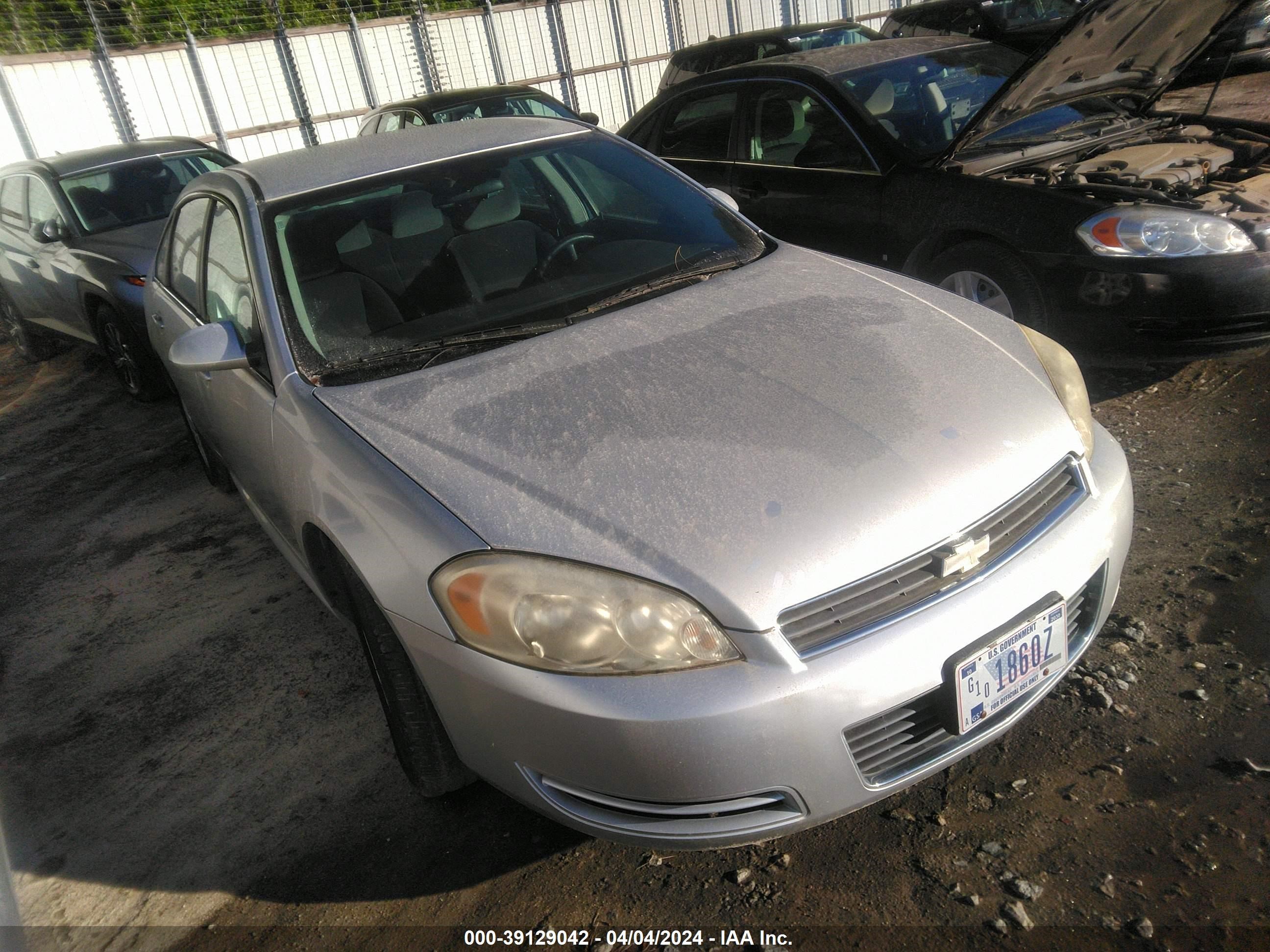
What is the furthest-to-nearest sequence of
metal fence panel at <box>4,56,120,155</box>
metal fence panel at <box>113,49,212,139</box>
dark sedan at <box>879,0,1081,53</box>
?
metal fence panel at <box>113,49,212,139</box> → metal fence panel at <box>4,56,120,155</box> → dark sedan at <box>879,0,1081,53</box>

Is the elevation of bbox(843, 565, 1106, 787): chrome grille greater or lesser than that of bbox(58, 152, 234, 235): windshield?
lesser

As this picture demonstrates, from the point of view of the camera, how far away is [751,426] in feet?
6.82

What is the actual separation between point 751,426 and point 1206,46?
11.4ft

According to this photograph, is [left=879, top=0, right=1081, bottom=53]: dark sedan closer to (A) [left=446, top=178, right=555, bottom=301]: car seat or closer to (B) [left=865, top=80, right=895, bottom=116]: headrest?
(B) [left=865, top=80, right=895, bottom=116]: headrest

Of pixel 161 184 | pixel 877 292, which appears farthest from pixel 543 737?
pixel 161 184

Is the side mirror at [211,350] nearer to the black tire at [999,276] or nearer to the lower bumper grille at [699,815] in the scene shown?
the lower bumper grille at [699,815]

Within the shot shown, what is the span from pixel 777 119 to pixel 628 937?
4117 mm

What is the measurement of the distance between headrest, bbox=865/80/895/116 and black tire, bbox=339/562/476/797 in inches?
137

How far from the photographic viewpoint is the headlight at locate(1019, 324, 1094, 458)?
7.32 ft

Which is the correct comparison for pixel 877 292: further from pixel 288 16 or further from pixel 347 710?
pixel 288 16

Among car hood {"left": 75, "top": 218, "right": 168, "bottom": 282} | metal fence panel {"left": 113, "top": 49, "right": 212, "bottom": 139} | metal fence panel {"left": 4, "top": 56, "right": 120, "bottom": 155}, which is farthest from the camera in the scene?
metal fence panel {"left": 113, "top": 49, "right": 212, "bottom": 139}

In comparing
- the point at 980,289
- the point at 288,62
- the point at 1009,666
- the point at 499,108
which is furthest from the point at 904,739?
the point at 288,62

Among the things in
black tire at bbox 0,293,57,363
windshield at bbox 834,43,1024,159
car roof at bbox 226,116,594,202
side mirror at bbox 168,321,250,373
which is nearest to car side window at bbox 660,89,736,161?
windshield at bbox 834,43,1024,159

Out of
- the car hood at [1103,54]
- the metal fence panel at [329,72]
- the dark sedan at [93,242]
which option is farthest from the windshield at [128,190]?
the metal fence panel at [329,72]
